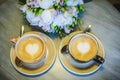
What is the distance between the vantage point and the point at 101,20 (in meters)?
1.01

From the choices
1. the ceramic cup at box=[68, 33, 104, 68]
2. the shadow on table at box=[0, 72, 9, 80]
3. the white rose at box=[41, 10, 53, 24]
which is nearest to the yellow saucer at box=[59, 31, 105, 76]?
the ceramic cup at box=[68, 33, 104, 68]

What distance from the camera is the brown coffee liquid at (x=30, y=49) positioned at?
864 mm

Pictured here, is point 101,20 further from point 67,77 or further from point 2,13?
point 2,13

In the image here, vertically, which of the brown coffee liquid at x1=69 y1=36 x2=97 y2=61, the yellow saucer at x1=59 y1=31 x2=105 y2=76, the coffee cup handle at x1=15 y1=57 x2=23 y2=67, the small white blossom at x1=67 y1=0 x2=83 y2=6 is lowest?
the yellow saucer at x1=59 y1=31 x2=105 y2=76

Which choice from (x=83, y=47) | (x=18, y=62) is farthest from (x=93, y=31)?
(x=18, y=62)

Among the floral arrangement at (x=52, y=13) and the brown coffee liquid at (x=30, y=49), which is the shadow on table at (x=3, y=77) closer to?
the brown coffee liquid at (x=30, y=49)

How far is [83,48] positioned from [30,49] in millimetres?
213

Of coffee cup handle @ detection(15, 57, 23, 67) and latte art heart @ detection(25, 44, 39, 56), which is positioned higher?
latte art heart @ detection(25, 44, 39, 56)

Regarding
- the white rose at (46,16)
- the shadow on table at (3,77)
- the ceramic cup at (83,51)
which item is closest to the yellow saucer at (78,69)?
the ceramic cup at (83,51)

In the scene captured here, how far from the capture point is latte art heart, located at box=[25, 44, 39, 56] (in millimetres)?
873

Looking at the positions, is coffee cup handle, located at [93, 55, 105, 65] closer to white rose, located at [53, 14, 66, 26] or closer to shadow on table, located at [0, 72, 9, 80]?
white rose, located at [53, 14, 66, 26]

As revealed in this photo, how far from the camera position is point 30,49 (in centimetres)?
88

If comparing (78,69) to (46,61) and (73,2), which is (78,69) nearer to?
(46,61)

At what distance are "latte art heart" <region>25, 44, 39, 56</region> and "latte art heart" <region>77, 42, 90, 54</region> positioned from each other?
17 centimetres
